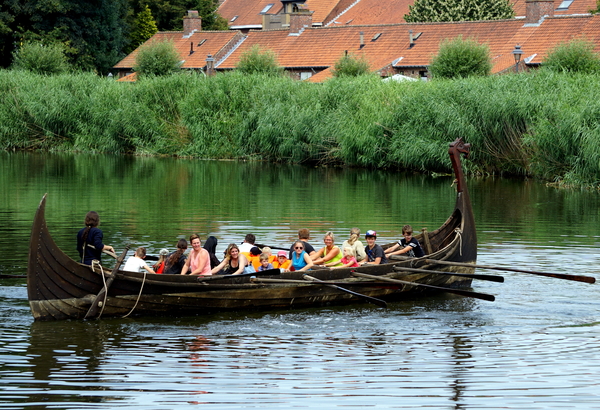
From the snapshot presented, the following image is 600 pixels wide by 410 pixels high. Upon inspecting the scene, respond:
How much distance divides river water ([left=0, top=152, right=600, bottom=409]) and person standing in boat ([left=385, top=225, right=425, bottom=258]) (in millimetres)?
993

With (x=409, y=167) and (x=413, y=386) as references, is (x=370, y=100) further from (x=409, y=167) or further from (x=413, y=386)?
(x=413, y=386)

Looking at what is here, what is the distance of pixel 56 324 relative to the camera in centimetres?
1343

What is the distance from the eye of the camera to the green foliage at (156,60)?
2308 inches

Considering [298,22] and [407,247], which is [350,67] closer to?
[298,22]

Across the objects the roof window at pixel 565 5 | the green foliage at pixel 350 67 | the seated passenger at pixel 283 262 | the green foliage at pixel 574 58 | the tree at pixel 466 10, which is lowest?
the seated passenger at pixel 283 262

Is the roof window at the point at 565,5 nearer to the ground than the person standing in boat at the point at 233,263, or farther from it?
farther from it

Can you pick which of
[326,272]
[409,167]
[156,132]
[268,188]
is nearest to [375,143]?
[409,167]

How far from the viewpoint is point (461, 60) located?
156 ft

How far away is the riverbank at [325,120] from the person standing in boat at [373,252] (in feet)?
56.2

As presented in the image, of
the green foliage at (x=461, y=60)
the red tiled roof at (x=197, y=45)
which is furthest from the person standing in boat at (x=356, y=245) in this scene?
the red tiled roof at (x=197, y=45)

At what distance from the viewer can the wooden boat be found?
13.2 meters

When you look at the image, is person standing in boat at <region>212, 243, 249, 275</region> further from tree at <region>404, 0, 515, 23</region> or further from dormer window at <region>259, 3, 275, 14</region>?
dormer window at <region>259, 3, 275, 14</region>

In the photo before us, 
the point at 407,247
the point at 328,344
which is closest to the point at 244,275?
the point at 328,344

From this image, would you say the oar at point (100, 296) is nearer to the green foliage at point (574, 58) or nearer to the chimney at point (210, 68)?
the green foliage at point (574, 58)
